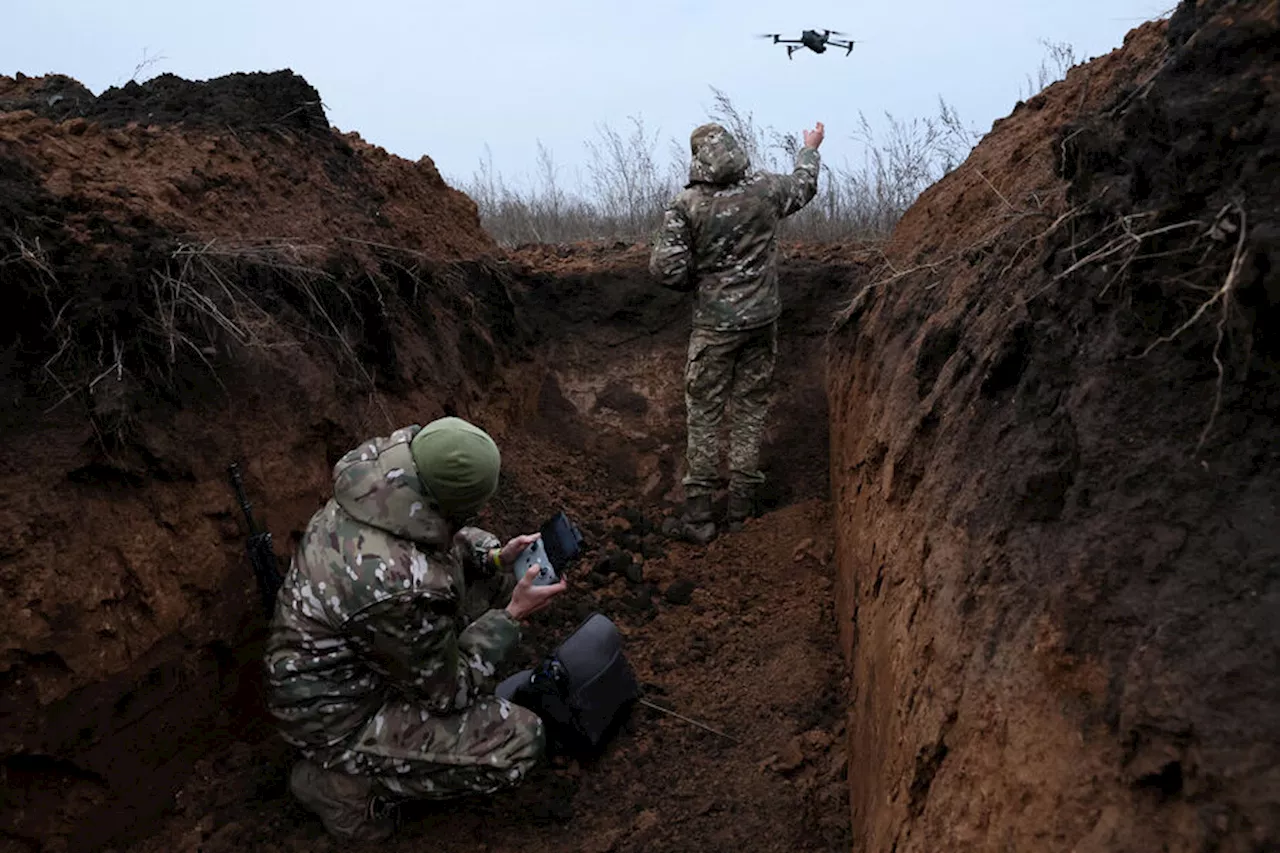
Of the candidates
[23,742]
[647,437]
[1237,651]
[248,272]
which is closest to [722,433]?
[647,437]

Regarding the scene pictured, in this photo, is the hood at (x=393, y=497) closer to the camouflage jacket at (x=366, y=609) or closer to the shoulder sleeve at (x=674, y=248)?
the camouflage jacket at (x=366, y=609)

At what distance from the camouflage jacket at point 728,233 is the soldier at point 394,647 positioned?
8.74ft

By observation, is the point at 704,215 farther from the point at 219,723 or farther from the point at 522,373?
the point at 219,723

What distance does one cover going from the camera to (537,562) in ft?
11.5

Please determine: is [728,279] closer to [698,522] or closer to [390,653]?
[698,522]

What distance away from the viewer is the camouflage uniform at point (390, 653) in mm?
2830

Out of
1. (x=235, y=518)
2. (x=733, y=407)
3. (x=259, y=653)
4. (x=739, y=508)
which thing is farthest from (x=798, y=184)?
(x=259, y=653)

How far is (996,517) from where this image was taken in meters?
2.02

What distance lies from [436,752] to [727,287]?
3.30m

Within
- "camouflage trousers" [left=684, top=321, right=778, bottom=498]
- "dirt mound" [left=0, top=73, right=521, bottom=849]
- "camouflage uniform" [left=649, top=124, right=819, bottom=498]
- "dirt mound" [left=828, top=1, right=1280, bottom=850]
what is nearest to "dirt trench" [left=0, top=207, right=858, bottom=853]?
"dirt mound" [left=0, top=73, right=521, bottom=849]

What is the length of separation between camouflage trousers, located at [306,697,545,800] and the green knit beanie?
850 millimetres

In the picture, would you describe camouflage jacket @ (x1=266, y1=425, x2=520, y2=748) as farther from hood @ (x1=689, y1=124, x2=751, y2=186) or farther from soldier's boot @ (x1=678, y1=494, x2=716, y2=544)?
hood @ (x1=689, y1=124, x2=751, y2=186)

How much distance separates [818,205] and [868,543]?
6.48 m

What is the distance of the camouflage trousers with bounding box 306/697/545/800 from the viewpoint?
10.1 ft
